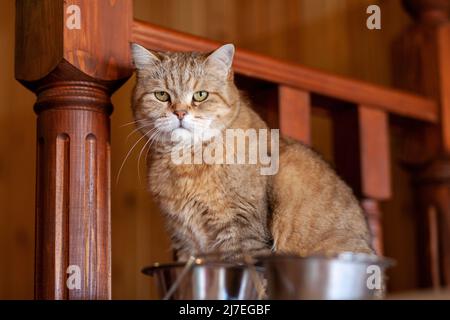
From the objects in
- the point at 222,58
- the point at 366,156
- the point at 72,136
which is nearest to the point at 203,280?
the point at 72,136

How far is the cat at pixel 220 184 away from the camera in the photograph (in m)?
1.62

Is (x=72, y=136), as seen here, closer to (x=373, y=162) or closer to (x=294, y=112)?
(x=294, y=112)

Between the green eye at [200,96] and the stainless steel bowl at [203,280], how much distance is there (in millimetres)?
573

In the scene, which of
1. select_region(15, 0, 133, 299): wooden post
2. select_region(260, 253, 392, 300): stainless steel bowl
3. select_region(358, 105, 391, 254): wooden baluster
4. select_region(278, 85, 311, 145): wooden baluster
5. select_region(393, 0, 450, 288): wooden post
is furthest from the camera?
select_region(393, 0, 450, 288): wooden post

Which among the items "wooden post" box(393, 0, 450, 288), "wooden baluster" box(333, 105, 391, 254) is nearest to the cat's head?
"wooden baluster" box(333, 105, 391, 254)

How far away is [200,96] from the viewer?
1.70 meters

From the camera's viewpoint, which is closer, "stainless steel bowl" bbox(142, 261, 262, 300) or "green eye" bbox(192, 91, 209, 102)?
"stainless steel bowl" bbox(142, 261, 262, 300)

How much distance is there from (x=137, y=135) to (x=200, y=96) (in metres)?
1.26

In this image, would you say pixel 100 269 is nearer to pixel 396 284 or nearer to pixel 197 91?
pixel 197 91

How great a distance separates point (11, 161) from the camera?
10.3 ft

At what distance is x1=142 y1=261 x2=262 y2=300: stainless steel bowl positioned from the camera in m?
1.16

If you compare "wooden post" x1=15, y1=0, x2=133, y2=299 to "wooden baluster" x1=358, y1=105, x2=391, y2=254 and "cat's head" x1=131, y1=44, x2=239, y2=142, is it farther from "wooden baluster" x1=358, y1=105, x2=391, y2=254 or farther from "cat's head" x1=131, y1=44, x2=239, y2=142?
"wooden baluster" x1=358, y1=105, x2=391, y2=254

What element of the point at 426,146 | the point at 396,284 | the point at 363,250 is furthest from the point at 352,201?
the point at 396,284

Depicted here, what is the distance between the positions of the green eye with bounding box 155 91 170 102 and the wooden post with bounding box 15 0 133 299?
176 mm
